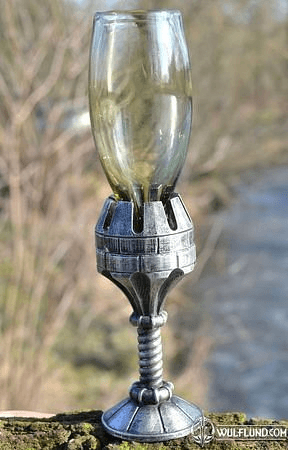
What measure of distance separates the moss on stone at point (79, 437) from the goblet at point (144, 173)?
16mm

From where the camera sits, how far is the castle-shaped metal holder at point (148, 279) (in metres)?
1.03

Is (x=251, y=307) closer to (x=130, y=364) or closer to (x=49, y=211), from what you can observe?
(x=130, y=364)

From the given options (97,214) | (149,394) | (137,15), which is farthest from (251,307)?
(137,15)

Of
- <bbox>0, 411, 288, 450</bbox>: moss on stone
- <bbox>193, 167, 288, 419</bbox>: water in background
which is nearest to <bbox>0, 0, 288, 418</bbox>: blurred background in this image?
<bbox>193, 167, 288, 419</bbox>: water in background

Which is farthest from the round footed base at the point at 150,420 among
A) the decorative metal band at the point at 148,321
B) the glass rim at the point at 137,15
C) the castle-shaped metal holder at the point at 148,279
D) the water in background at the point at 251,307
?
the water in background at the point at 251,307

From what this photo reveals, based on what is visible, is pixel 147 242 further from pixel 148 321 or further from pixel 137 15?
pixel 137 15

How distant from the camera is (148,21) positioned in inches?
39.6

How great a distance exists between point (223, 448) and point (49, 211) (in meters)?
2.47

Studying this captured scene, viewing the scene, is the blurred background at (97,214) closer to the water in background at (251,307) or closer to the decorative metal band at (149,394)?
the water in background at (251,307)

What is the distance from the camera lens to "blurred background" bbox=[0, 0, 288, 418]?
3375 mm

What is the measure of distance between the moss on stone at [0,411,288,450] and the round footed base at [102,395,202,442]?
0.04 ft

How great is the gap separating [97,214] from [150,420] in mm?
2946

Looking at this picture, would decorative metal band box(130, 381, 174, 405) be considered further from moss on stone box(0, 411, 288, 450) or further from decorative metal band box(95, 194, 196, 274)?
decorative metal band box(95, 194, 196, 274)

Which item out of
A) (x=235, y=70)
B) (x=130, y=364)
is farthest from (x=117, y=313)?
(x=235, y=70)
